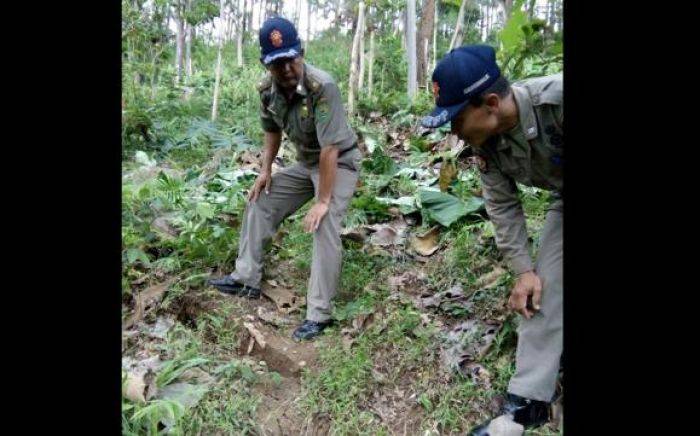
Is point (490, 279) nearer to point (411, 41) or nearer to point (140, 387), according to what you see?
point (140, 387)

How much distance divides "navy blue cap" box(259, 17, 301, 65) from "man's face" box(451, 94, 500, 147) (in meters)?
1.46

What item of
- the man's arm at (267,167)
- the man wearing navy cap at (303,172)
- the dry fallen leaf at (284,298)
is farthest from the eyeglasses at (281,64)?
the dry fallen leaf at (284,298)

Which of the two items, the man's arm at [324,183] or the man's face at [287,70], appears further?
the man's arm at [324,183]

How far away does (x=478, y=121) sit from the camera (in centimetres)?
263

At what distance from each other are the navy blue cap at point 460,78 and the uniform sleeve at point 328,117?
134cm

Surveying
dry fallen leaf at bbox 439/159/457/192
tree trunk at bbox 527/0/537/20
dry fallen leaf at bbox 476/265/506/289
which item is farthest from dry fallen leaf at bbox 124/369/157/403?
tree trunk at bbox 527/0/537/20

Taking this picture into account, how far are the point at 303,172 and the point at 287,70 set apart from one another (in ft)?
2.76

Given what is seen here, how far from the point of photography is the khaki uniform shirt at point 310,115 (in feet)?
12.4

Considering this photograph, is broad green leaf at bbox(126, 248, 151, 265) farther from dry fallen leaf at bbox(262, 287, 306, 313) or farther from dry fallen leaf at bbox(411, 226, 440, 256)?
dry fallen leaf at bbox(411, 226, 440, 256)

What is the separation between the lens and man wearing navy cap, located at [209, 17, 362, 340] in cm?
375

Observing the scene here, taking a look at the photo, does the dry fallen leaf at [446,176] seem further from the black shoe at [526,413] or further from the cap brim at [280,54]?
the black shoe at [526,413]

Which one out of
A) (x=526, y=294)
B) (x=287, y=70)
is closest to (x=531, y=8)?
(x=287, y=70)

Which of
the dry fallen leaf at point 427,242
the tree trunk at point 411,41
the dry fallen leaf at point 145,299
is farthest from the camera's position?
the tree trunk at point 411,41

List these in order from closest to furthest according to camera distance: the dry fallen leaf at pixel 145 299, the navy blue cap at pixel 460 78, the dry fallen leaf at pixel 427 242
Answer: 1. the navy blue cap at pixel 460 78
2. the dry fallen leaf at pixel 145 299
3. the dry fallen leaf at pixel 427 242
